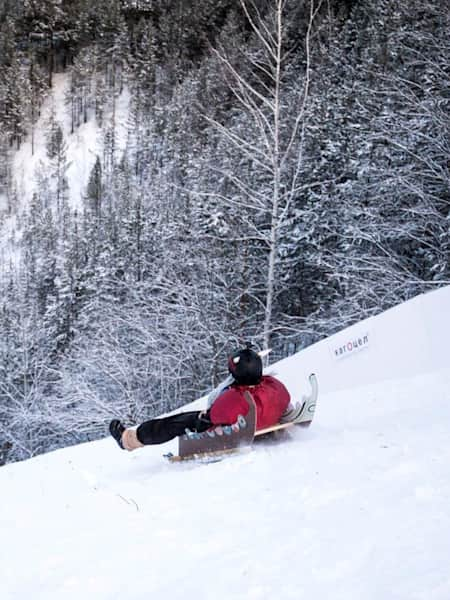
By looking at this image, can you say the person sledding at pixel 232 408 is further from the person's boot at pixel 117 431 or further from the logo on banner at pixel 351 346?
the logo on banner at pixel 351 346

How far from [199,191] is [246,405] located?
9.79 meters

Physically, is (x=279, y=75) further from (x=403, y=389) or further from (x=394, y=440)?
(x=394, y=440)

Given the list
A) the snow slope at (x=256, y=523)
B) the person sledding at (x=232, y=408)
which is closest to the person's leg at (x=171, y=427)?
the person sledding at (x=232, y=408)

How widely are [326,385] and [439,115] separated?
5.42 metres

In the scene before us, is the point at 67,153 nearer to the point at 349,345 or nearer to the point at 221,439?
the point at 349,345

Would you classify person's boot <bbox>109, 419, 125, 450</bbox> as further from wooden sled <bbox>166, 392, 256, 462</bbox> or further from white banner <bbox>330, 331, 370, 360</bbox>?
white banner <bbox>330, 331, 370, 360</bbox>

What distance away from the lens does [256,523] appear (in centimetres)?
191

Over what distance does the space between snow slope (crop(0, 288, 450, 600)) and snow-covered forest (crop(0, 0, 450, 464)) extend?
5289 mm

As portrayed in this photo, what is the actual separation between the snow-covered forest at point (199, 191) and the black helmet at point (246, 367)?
506 cm

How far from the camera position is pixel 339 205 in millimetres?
14219

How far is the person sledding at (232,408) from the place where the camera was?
→ 3105 mm

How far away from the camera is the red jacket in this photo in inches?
121

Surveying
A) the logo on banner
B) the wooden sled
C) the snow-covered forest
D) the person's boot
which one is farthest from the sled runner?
the snow-covered forest

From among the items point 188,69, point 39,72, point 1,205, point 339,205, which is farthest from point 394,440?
point 39,72
